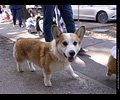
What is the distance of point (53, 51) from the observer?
2.36 metres

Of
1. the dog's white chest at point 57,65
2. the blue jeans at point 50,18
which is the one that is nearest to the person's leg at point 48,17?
the blue jeans at point 50,18

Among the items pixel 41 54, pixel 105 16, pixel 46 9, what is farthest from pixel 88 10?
pixel 41 54

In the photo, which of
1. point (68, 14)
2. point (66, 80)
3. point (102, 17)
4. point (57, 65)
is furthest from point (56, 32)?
point (102, 17)

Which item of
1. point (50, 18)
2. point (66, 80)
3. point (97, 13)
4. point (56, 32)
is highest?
point (97, 13)

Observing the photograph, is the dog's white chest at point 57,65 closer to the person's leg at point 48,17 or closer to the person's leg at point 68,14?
the person's leg at point 48,17

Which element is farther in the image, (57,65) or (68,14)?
(68,14)

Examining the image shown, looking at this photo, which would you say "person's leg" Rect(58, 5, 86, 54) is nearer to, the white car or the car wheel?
the white car

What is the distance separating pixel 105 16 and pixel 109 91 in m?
6.94

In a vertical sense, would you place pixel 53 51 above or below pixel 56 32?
below

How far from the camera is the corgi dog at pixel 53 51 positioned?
217 centimetres

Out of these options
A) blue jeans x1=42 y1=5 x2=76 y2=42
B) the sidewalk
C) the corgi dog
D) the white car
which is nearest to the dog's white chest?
the corgi dog

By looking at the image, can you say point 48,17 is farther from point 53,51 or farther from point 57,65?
point 57,65

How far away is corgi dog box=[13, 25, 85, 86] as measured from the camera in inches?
85.5
